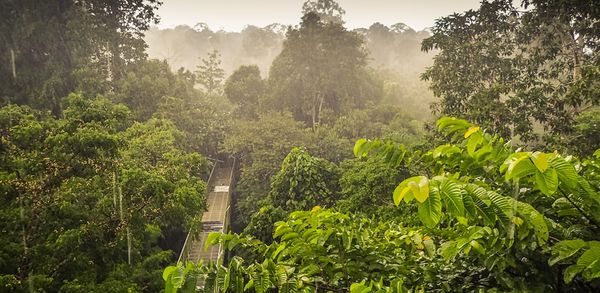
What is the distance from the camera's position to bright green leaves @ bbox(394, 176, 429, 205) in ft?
4.54

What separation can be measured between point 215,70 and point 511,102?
125ft

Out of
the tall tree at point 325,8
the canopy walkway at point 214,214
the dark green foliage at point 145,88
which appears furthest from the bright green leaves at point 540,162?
the tall tree at point 325,8

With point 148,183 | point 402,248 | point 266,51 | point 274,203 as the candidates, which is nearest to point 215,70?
point 266,51

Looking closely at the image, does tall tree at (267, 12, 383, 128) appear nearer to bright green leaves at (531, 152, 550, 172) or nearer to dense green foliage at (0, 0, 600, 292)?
dense green foliage at (0, 0, 600, 292)

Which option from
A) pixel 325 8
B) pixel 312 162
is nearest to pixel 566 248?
pixel 312 162

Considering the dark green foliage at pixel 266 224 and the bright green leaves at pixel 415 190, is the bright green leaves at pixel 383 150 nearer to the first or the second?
the bright green leaves at pixel 415 190

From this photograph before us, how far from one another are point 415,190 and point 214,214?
19308mm

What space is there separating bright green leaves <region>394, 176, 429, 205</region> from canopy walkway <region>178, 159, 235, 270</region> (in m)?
13.0

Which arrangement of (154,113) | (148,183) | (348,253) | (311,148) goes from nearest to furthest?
(348,253) → (148,183) → (154,113) → (311,148)

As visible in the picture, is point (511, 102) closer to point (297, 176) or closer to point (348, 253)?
point (297, 176)

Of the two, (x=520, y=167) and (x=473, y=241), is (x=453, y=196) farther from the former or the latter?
(x=473, y=241)

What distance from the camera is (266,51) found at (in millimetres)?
61906

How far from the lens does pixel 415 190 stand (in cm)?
140

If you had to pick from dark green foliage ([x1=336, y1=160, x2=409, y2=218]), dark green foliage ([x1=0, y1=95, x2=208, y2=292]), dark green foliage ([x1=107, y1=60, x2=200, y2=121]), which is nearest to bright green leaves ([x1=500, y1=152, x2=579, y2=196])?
dark green foliage ([x1=0, y1=95, x2=208, y2=292])
